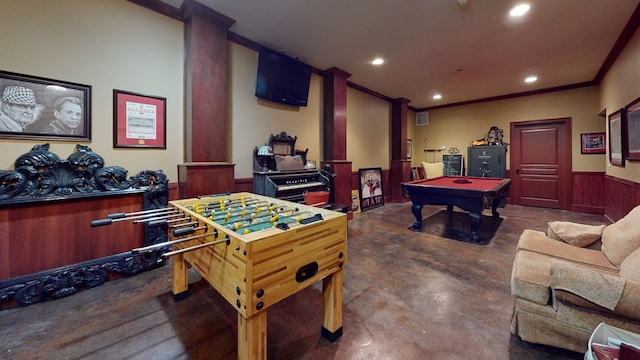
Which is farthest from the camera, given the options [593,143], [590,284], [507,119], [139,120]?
[507,119]

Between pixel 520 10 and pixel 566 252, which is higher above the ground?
pixel 520 10

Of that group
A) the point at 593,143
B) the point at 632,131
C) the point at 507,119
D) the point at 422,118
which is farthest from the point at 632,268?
the point at 422,118

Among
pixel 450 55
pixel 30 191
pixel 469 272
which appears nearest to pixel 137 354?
pixel 30 191

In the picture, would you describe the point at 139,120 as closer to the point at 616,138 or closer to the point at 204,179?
the point at 204,179

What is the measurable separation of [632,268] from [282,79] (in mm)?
3988

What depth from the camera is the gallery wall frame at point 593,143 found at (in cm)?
511

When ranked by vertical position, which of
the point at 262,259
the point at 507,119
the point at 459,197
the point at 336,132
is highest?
the point at 507,119

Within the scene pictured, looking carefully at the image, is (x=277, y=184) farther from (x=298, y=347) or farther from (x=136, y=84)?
(x=298, y=347)

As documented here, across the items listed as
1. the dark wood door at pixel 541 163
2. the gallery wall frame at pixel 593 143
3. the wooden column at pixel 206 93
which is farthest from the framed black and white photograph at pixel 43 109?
the gallery wall frame at pixel 593 143

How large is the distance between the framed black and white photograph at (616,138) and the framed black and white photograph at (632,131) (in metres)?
0.19

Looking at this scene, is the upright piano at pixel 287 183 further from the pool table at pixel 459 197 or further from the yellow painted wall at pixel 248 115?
the pool table at pixel 459 197

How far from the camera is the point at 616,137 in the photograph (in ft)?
12.4

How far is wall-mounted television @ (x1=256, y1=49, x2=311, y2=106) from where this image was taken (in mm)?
3607

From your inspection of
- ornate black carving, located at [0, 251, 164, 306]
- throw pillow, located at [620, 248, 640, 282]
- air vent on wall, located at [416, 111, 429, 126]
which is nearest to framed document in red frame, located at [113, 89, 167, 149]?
ornate black carving, located at [0, 251, 164, 306]
